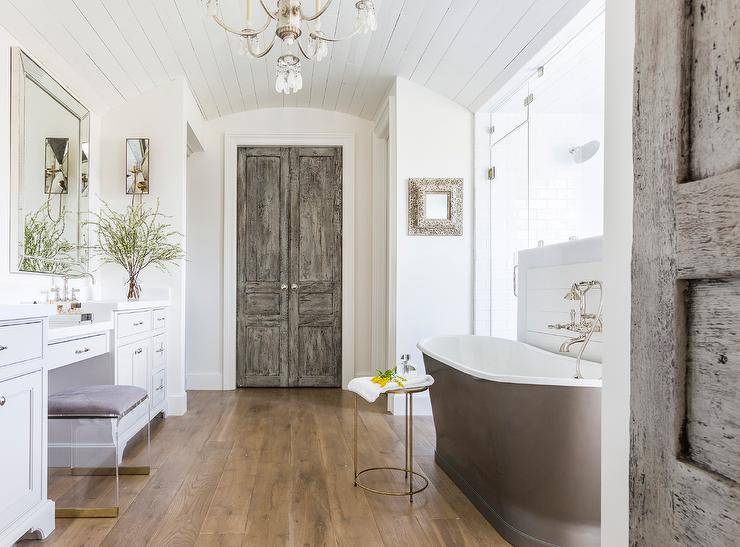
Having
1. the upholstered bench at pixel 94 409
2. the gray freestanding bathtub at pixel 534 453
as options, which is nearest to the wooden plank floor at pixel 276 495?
the upholstered bench at pixel 94 409

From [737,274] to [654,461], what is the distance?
0.30 m

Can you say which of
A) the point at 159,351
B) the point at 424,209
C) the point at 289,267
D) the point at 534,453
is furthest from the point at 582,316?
the point at 289,267

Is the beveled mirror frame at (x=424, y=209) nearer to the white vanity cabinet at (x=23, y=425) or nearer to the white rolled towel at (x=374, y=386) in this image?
the white rolled towel at (x=374, y=386)

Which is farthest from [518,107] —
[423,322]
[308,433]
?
[308,433]

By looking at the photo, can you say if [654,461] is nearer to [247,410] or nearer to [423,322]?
[423,322]

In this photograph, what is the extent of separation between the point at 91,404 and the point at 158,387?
1.53 meters

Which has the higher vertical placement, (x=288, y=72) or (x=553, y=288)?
(x=288, y=72)

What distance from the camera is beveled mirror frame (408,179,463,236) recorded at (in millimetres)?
4410

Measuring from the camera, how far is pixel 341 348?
552 centimetres

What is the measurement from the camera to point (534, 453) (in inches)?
79.5

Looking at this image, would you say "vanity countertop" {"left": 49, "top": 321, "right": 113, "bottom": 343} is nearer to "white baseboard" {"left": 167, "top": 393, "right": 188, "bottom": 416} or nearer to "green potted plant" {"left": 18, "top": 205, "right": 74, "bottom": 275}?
"green potted plant" {"left": 18, "top": 205, "right": 74, "bottom": 275}

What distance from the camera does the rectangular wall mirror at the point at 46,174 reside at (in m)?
2.94

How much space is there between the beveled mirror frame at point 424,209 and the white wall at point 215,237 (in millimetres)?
1177

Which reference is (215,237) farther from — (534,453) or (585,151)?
(534,453)
